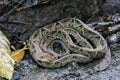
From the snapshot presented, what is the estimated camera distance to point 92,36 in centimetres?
688

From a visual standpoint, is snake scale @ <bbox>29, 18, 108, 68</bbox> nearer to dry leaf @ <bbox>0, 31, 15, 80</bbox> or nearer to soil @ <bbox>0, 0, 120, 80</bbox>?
soil @ <bbox>0, 0, 120, 80</bbox>

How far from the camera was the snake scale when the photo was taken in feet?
20.9

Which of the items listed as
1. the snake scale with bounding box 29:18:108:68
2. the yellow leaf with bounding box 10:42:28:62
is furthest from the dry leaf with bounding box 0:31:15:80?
the snake scale with bounding box 29:18:108:68

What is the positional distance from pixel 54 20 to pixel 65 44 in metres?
0.73

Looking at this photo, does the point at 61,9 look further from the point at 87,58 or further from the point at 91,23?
the point at 87,58

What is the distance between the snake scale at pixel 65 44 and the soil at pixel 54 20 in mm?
140

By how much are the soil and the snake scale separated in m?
0.14

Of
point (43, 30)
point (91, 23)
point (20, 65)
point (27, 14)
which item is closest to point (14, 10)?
point (27, 14)

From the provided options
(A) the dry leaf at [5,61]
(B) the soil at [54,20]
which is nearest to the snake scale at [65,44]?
(B) the soil at [54,20]

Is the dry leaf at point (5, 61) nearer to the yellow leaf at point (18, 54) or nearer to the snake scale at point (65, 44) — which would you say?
the yellow leaf at point (18, 54)

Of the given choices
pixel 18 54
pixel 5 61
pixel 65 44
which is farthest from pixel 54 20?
pixel 5 61

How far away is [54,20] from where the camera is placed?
24.1 feet

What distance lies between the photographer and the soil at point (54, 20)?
614cm

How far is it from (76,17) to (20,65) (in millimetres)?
1813
